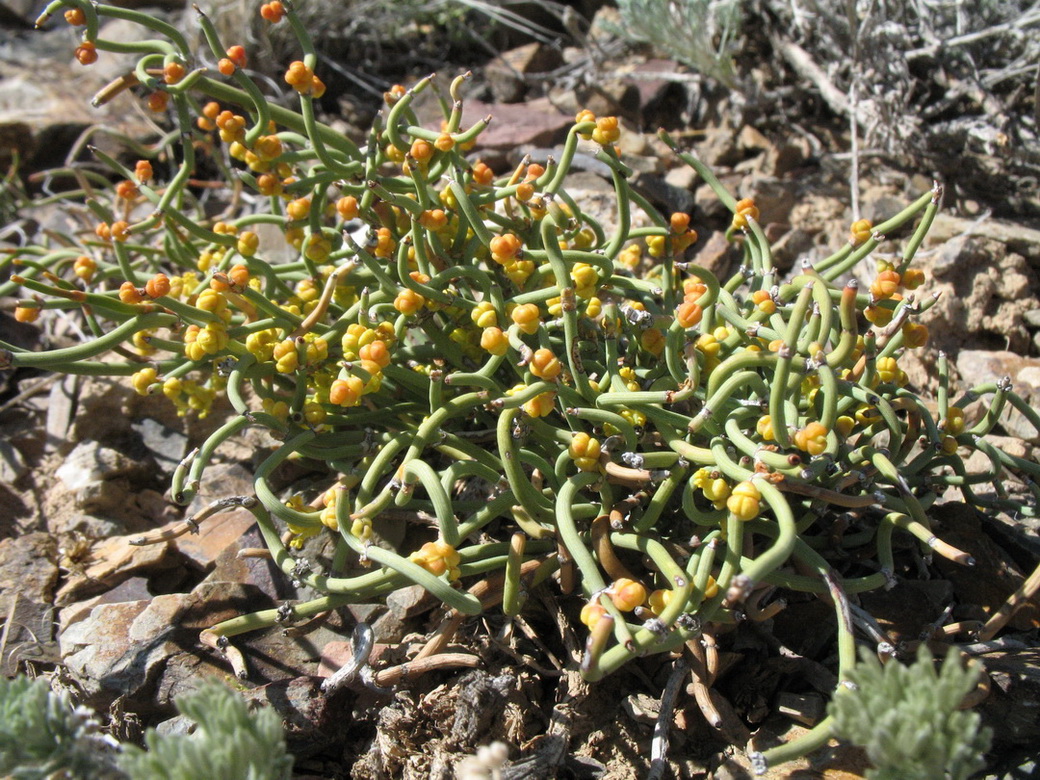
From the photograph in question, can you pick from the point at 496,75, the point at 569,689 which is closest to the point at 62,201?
the point at 496,75

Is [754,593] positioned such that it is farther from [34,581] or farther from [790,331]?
[34,581]

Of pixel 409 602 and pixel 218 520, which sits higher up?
pixel 409 602

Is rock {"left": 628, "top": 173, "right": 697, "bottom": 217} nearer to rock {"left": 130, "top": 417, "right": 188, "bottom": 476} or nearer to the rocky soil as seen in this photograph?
the rocky soil

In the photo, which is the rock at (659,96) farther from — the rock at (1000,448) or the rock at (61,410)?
the rock at (61,410)

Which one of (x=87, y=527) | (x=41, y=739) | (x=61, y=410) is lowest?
(x=87, y=527)

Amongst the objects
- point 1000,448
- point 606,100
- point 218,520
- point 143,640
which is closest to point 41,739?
point 143,640

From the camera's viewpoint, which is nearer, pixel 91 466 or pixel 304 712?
pixel 304 712

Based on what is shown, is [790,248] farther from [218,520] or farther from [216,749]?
[216,749]
